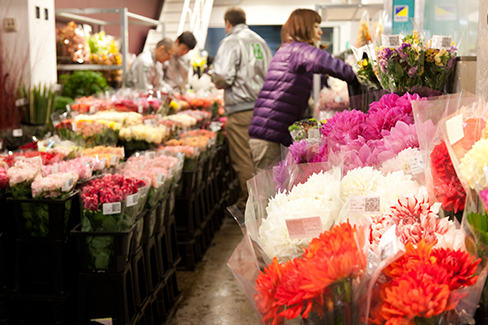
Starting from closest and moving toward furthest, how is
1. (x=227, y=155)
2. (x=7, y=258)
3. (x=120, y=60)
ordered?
1. (x=7, y=258)
2. (x=227, y=155)
3. (x=120, y=60)

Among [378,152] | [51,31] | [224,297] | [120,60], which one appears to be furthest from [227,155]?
[378,152]

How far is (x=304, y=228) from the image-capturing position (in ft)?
2.77

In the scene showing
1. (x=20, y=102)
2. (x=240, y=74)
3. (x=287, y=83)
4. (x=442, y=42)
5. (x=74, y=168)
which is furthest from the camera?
(x=240, y=74)

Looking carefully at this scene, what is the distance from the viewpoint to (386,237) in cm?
77

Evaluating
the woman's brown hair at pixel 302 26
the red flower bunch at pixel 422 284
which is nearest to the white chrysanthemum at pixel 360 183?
the red flower bunch at pixel 422 284

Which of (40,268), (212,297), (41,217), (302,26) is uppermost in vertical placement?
(302,26)

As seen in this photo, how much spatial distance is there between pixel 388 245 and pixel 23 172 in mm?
1745

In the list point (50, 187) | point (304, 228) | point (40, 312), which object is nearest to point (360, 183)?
point (304, 228)

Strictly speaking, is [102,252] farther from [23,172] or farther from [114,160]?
[114,160]

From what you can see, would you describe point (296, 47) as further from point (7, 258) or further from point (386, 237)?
point (386, 237)

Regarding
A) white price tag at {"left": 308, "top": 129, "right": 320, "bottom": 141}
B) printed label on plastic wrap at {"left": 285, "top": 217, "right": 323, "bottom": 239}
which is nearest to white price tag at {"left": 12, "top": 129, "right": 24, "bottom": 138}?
white price tag at {"left": 308, "top": 129, "right": 320, "bottom": 141}

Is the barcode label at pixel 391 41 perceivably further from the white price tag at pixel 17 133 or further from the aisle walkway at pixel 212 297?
the white price tag at pixel 17 133

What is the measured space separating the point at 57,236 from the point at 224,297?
4.10 feet

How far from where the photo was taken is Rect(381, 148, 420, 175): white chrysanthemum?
1.03 meters
